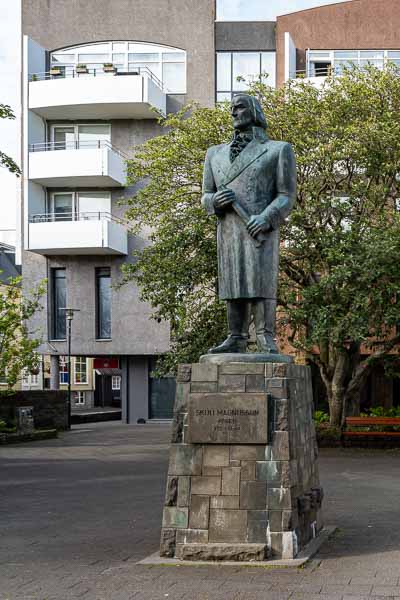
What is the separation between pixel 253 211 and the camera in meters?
10.2

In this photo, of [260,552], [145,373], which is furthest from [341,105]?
[145,373]

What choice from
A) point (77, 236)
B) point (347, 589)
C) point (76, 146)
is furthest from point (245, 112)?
A: point (76, 146)

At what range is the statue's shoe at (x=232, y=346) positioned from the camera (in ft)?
33.9

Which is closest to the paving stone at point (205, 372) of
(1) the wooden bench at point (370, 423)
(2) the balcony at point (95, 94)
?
(1) the wooden bench at point (370, 423)

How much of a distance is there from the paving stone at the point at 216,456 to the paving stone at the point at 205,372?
66 centimetres

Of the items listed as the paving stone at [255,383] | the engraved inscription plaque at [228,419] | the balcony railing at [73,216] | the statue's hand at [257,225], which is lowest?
the engraved inscription plaque at [228,419]

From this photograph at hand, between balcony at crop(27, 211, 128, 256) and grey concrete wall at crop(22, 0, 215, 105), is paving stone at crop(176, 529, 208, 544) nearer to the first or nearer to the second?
balcony at crop(27, 211, 128, 256)

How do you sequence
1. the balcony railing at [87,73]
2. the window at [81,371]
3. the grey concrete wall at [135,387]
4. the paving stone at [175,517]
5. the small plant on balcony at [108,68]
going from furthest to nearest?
the window at [81,371], the grey concrete wall at [135,387], the balcony railing at [87,73], the small plant on balcony at [108,68], the paving stone at [175,517]

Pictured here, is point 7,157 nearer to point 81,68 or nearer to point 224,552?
point 224,552

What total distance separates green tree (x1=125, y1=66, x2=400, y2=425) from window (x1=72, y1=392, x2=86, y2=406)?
132 ft

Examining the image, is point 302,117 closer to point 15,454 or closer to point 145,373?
point 15,454

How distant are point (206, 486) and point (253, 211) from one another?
2.72 m

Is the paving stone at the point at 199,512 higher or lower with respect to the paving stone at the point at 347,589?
higher

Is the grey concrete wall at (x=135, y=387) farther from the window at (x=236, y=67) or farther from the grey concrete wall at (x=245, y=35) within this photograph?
the grey concrete wall at (x=245, y=35)
